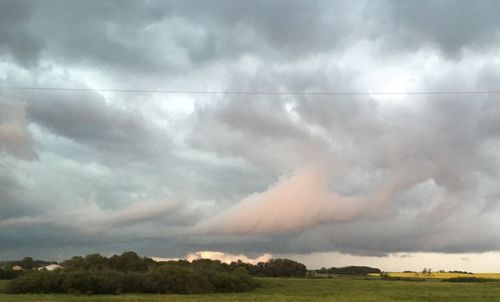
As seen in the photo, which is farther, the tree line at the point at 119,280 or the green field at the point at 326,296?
the tree line at the point at 119,280

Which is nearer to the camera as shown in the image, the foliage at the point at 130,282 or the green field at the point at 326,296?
the green field at the point at 326,296

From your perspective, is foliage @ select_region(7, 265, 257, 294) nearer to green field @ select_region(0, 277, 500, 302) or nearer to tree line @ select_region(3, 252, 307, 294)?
tree line @ select_region(3, 252, 307, 294)

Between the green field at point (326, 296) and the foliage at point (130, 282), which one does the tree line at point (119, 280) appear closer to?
Answer: the foliage at point (130, 282)

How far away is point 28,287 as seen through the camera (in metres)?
107

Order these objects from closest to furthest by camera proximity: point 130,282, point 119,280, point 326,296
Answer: point 326,296, point 119,280, point 130,282

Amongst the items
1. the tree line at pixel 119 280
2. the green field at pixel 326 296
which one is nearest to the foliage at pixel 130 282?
the tree line at pixel 119 280

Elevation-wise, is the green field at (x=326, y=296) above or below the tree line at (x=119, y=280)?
below

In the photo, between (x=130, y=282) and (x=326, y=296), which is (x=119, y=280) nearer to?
(x=130, y=282)

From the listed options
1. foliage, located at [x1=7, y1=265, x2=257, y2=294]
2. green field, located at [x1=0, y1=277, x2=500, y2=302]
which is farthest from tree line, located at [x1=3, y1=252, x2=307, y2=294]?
green field, located at [x1=0, y1=277, x2=500, y2=302]

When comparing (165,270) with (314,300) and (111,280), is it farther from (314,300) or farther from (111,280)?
(314,300)

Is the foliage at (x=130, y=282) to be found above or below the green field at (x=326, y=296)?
above

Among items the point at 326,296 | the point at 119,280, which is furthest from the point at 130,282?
the point at 326,296

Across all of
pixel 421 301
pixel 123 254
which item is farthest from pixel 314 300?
pixel 123 254

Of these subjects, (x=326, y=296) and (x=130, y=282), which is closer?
(x=326, y=296)
